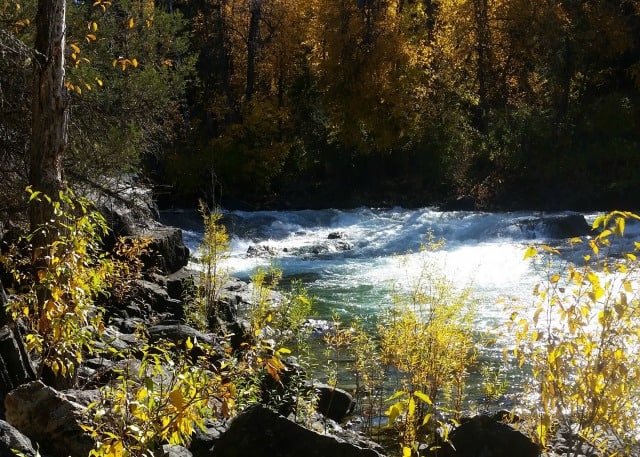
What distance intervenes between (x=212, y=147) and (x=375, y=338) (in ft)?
58.7

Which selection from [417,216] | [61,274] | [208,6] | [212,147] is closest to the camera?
[61,274]

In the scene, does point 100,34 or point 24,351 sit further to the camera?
point 100,34

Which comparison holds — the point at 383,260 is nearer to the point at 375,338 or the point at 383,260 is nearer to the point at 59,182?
the point at 375,338

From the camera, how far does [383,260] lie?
696 inches

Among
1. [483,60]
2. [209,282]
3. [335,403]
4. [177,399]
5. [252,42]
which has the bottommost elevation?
[335,403]

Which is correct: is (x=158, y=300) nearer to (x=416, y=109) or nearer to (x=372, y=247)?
(x=372, y=247)

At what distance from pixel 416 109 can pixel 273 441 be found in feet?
76.6

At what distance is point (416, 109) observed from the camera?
2747cm

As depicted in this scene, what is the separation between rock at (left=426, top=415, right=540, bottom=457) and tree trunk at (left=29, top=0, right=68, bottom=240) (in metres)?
3.73

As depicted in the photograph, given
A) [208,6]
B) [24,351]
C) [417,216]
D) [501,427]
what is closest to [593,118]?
[417,216]

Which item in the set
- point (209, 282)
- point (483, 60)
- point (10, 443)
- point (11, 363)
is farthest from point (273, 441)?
point (483, 60)

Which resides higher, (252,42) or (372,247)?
(252,42)

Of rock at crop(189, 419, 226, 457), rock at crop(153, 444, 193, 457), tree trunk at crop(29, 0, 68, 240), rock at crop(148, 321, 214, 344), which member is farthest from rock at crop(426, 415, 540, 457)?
tree trunk at crop(29, 0, 68, 240)

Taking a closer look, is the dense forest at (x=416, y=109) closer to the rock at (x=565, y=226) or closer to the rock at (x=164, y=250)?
the rock at (x=565, y=226)
